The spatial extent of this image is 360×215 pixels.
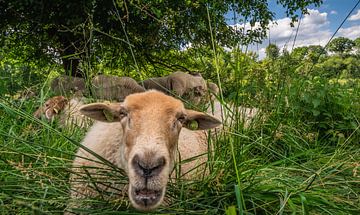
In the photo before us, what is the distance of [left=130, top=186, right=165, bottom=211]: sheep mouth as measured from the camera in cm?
259

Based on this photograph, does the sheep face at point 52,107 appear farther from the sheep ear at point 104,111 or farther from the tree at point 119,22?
the tree at point 119,22

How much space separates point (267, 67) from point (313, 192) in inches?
106

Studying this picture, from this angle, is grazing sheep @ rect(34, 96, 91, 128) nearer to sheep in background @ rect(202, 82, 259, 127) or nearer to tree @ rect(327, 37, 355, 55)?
sheep in background @ rect(202, 82, 259, 127)

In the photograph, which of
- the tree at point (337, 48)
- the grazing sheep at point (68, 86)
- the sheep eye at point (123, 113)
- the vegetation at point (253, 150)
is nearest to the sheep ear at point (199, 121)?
the vegetation at point (253, 150)

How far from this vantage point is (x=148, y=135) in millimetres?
2908

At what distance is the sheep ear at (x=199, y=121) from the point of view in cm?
363

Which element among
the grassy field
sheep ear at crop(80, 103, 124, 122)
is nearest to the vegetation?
the grassy field

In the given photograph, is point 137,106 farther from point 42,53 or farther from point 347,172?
point 42,53

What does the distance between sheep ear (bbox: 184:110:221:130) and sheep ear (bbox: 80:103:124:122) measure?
0.57 metres

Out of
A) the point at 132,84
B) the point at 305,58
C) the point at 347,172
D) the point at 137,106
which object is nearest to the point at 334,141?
the point at 305,58

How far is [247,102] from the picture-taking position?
4637 mm

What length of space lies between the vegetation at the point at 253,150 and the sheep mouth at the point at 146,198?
0.47 ft

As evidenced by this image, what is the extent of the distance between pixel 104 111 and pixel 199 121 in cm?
80

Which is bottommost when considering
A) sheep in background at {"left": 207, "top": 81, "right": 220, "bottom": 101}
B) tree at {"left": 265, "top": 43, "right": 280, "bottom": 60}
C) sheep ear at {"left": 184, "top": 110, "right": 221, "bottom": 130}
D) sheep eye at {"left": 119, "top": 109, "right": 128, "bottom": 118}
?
sheep ear at {"left": 184, "top": 110, "right": 221, "bottom": 130}
